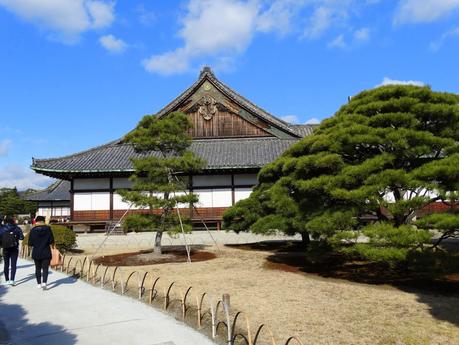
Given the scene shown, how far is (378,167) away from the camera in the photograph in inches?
351

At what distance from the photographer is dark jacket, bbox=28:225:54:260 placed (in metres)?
8.71

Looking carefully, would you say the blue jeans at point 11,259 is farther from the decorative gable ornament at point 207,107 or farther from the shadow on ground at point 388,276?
the decorative gable ornament at point 207,107

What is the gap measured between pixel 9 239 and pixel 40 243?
120 centimetres

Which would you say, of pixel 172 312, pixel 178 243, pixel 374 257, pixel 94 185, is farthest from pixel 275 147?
pixel 172 312

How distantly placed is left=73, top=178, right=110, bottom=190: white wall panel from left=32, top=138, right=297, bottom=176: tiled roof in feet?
3.10

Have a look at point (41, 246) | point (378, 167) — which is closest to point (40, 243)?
point (41, 246)

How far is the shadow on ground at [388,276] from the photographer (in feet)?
25.5

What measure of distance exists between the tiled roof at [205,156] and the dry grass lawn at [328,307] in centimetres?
1261

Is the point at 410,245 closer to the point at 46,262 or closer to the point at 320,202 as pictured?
the point at 320,202

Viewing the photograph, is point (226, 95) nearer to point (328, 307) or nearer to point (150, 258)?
point (150, 258)

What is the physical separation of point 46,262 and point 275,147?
58.8 feet

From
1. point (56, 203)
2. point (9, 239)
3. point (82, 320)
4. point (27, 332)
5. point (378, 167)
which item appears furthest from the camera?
point (56, 203)

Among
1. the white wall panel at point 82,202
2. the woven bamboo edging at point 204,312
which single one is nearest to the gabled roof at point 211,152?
the white wall panel at point 82,202

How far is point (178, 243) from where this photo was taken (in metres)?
19.8
